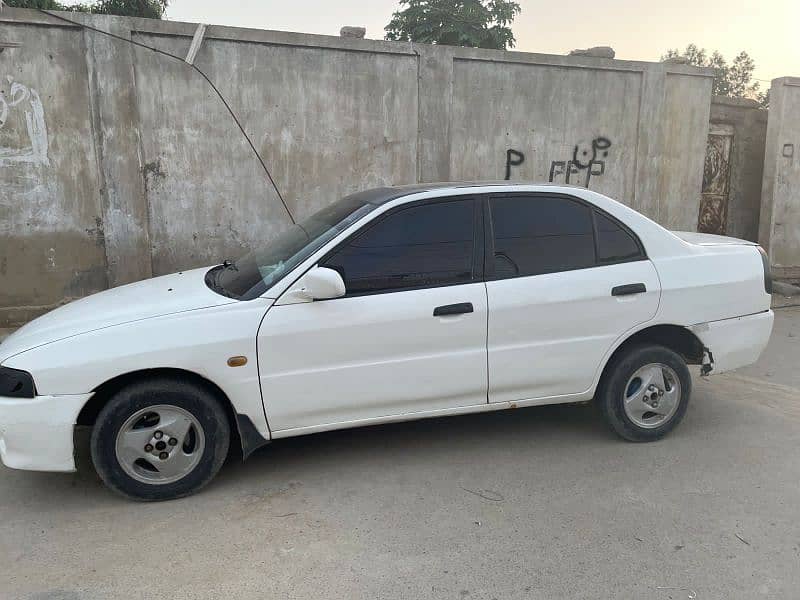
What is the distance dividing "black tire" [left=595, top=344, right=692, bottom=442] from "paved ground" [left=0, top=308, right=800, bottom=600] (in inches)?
3.9

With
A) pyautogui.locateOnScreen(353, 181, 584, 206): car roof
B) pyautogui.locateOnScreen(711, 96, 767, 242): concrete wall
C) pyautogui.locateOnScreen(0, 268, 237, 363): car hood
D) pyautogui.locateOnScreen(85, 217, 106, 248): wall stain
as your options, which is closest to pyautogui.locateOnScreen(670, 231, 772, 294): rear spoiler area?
pyautogui.locateOnScreen(353, 181, 584, 206): car roof

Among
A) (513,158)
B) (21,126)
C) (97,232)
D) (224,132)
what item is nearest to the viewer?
(21,126)

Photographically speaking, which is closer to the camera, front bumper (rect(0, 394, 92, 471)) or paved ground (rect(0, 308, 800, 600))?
paved ground (rect(0, 308, 800, 600))

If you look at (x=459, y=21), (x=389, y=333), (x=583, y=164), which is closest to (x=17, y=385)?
(x=389, y=333)

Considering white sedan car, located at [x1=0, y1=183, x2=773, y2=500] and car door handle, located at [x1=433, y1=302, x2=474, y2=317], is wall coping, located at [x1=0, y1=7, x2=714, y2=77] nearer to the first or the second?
white sedan car, located at [x1=0, y1=183, x2=773, y2=500]

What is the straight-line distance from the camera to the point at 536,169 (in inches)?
330

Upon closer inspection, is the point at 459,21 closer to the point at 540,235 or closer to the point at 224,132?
the point at 224,132

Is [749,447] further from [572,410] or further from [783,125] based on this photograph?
[783,125]

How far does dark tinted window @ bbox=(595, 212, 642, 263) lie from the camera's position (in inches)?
158

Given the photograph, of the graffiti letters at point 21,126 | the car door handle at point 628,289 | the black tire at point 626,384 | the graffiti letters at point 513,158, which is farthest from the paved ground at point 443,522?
the graffiti letters at point 513,158

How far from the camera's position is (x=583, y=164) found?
8609mm

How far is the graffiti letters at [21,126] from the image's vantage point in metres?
6.40

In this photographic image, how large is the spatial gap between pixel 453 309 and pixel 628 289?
119 centimetres

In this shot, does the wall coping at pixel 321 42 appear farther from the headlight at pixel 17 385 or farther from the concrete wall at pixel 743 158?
the headlight at pixel 17 385
